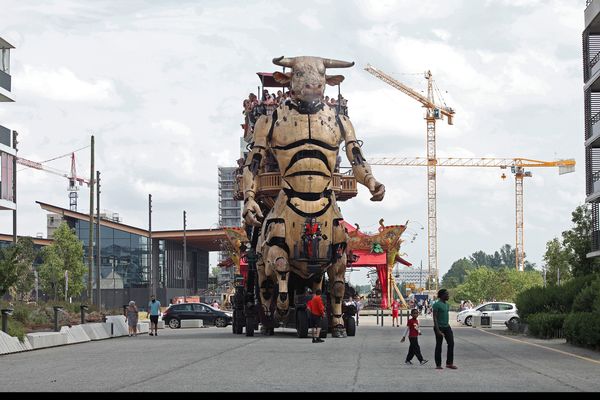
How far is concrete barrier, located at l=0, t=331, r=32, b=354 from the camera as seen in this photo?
86.6 ft

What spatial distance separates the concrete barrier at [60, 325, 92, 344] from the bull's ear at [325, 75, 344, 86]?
36.9ft

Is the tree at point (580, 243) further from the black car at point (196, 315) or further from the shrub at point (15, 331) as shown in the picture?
the shrub at point (15, 331)

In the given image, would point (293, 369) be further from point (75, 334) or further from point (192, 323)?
point (192, 323)

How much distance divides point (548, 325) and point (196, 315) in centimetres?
2319

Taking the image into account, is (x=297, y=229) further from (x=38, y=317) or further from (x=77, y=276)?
(x=77, y=276)

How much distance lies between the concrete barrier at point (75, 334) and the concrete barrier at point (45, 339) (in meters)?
0.32

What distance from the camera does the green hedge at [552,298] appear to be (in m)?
36.2

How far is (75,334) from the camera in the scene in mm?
34219

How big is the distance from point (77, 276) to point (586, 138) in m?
40.6

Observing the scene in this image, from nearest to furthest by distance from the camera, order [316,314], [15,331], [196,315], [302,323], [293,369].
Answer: [293,369], [15,331], [316,314], [302,323], [196,315]

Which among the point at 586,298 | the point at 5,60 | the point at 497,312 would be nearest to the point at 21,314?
the point at 5,60

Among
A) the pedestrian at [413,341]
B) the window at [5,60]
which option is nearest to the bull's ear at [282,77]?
the pedestrian at [413,341]

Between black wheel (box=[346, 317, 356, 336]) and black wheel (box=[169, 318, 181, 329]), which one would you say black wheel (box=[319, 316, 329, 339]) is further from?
black wheel (box=[169, 318, 181, 329])
